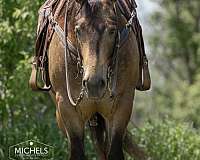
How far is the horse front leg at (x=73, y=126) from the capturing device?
20.5ft

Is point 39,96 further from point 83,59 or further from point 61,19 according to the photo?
point 83,59

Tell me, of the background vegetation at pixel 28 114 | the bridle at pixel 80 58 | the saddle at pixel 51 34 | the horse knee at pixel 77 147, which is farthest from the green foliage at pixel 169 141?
the bridle at pixel 80 58

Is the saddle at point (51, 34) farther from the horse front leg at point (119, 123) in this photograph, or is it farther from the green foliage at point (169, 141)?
the green foliage at point (169, 141)

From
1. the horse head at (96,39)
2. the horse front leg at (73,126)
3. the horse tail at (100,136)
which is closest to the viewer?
the horse head at (96,39)

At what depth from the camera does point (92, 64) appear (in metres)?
5.30

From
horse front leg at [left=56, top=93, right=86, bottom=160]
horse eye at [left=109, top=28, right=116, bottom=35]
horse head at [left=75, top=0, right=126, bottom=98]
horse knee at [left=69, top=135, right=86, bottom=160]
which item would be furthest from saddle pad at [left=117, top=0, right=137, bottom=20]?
horse knee at [left=69, top=135, right=86, bottom=160]

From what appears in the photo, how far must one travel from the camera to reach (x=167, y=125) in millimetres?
11562

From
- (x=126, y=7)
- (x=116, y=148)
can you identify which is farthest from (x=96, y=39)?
(x=116, y=148)

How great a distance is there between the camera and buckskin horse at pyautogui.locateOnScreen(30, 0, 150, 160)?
5.42m

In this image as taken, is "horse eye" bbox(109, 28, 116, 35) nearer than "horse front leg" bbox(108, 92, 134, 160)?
Yes

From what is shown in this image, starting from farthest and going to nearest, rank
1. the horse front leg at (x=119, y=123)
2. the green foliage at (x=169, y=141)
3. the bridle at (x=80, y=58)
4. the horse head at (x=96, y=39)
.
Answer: the green foliage at (x=169, y=141) < the horse front leg at (x=119, y=123) < the bridle at (x=80, y=58) < the horse head at (x=96, y=39)

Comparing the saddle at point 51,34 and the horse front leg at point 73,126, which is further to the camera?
the saddle at point 51,34

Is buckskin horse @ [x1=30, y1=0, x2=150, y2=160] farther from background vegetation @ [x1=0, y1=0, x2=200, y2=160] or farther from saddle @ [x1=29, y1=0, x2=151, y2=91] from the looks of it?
background vegetation @ [x1=0, y1=0, x2=200, y2=160]

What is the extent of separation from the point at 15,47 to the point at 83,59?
543cm
